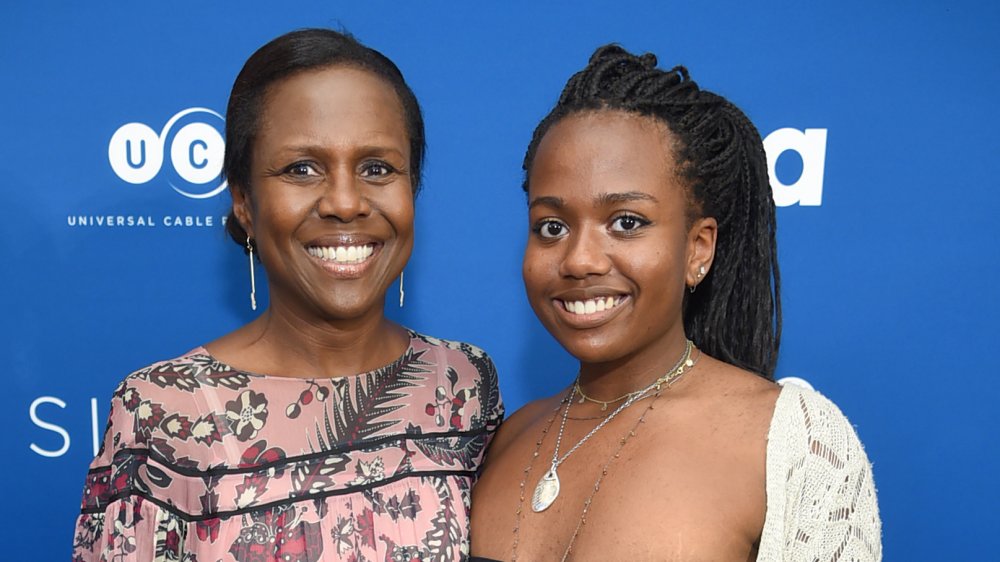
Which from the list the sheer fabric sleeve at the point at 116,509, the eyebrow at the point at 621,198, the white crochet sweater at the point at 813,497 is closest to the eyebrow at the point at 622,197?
the eyebrow at the point at 621,198

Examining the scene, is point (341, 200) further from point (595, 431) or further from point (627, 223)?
point (595, 431)

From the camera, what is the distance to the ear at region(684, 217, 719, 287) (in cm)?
131

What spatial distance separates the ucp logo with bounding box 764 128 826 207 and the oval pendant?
109 cm

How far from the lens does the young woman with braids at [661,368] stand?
46.0 inches

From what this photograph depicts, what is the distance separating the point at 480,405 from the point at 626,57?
0.72m

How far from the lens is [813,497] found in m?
1.16

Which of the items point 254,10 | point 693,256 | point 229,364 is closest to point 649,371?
point 693,256

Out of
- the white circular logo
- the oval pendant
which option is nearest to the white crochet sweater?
the oval pendant

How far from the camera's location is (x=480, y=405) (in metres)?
1.60

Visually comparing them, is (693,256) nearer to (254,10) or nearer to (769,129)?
(769,129)

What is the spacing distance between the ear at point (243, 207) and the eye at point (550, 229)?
0.50m

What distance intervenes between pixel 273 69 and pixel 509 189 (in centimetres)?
89

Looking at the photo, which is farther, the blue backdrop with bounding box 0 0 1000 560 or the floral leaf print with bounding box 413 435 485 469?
the blue backdrop with bounding box 0 0 1000 560

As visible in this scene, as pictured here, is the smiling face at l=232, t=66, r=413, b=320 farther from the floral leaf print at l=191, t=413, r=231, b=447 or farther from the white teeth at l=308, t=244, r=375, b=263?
the floral leaf print at l=191, t=413, r=231, b=447
